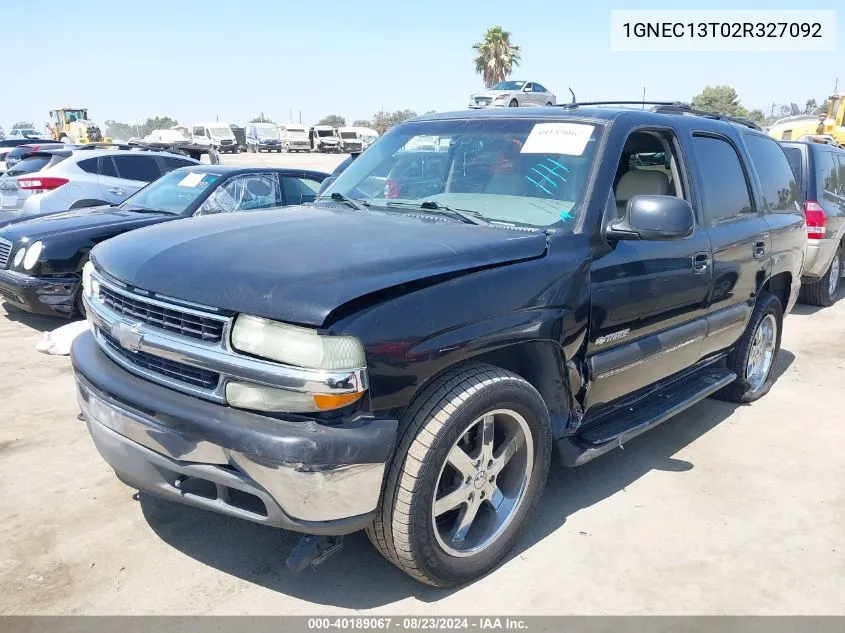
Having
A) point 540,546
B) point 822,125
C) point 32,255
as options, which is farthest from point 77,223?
point 822,125

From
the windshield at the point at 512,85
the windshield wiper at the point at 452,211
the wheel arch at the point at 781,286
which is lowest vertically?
the wheel arch at the point at 781,286

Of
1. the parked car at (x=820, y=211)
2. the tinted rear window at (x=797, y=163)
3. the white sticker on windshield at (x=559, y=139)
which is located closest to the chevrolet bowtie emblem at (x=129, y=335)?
the white sticker on windshield at (x=559, y=139)

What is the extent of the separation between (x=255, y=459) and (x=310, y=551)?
45 centimetres

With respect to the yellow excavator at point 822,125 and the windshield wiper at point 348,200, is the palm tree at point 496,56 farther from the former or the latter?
the windshield wiper at point 348,200

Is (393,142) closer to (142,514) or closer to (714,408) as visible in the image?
(142,514)

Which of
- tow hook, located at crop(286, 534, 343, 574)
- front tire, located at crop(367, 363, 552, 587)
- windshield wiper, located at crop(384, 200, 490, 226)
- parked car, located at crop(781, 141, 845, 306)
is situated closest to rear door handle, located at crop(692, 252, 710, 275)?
windshield wiper, located at crop(384, 200, 490, 226)

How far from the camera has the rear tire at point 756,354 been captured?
493cm

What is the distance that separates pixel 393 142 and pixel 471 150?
0.67 metres

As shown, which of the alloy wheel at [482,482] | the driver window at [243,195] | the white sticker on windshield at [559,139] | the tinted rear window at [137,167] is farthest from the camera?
the tinted rear window at [137,167]

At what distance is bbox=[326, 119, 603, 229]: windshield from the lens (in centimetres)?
332

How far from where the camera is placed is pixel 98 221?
22.2 feet

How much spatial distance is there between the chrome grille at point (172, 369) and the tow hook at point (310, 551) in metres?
0.66

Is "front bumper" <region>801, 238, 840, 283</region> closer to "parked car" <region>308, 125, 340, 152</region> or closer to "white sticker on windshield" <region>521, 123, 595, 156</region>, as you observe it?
"white sticker on windshield" <region>521, 123, 595, 156</region>

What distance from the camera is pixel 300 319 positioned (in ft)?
7.47
